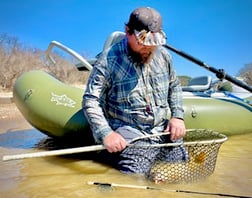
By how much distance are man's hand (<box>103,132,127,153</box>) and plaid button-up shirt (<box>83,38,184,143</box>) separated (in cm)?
15

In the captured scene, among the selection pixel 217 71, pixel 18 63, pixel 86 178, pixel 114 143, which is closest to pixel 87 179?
pixel 86 178

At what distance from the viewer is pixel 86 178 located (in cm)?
184

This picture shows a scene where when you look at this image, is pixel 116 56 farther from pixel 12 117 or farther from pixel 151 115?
pixel 12 117

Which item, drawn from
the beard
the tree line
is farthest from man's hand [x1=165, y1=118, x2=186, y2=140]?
the tree line

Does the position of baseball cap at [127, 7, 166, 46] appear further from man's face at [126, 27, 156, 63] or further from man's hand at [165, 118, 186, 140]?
man's hand at [165, 118, 186, 140]

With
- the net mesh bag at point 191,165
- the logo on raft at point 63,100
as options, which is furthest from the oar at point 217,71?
the net mesh bag at point 191,165

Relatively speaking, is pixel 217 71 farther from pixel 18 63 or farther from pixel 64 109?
pixel 18 63

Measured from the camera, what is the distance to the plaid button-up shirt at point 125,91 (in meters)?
1.90

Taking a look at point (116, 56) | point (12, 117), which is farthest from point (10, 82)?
point (116, 56)

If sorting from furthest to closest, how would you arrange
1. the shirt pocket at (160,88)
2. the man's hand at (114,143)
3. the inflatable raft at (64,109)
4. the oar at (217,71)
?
the oar at (217,71) → the inflatable raft at (64,109) → the shirt pocket at (160,88) → the man's hand at (114,143)

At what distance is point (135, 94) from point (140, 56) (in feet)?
0.73

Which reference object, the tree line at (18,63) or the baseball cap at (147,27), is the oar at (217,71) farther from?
the tree line at (18,63)

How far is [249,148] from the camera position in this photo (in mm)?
2773

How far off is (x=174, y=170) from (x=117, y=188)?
331mm
